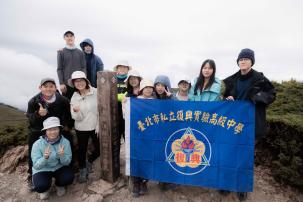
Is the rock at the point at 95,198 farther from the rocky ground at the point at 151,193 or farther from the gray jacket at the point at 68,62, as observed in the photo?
the gray jacket at the point at 68,62

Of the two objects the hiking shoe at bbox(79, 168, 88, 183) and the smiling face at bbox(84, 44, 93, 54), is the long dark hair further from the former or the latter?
the smiling face at bbox(84, 44, 93, 54)

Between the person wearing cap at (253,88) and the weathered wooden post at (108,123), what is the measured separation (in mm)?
2111

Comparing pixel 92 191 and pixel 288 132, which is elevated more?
pixel 288 132

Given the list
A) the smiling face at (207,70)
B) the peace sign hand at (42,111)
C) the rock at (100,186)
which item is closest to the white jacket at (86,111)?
the peace sign hand at (42,111)

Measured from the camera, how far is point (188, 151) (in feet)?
15.3

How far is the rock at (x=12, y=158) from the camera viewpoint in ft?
20.9

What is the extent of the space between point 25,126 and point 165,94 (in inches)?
188

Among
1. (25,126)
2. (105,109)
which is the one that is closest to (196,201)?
(105,109)

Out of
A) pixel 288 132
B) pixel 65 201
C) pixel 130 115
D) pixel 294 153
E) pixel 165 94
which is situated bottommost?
pixel 65 201

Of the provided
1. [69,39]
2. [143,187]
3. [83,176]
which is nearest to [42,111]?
[83,176]

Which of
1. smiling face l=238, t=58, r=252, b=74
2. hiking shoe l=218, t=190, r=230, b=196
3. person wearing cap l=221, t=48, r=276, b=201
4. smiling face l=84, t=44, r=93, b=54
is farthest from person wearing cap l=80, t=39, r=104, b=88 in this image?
hiking shoe l=218, t=190, r=230, b=196

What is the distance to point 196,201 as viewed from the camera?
488cm

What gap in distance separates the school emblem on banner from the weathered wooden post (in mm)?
1110

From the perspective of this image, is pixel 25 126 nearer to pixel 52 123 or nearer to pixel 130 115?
pixel 52 123
